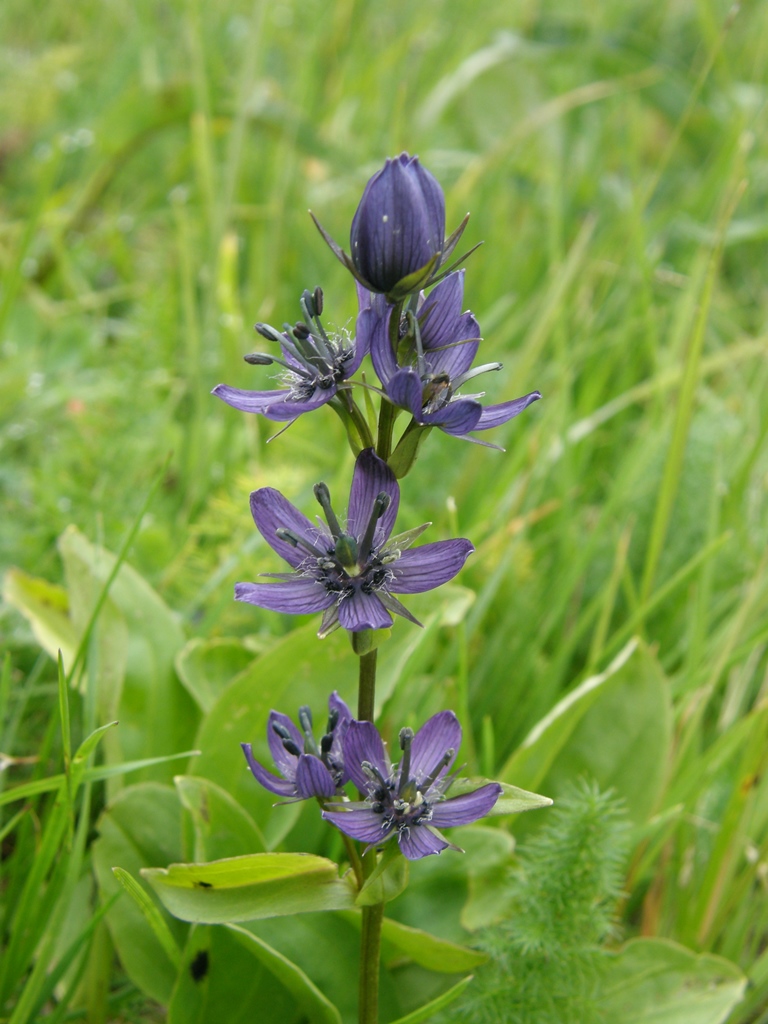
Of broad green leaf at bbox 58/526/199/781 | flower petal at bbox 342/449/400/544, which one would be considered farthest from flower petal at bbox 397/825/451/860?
broad green leaf at bbox 58/526/199/781

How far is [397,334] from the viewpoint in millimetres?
1155

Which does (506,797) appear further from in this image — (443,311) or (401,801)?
(443,311)

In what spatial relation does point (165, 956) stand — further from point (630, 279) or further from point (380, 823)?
point (630, 279)

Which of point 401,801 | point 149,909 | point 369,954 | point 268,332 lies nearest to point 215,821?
point 149,909

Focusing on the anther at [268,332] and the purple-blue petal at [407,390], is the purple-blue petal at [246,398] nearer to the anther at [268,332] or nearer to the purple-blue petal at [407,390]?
the anther at [268,332]

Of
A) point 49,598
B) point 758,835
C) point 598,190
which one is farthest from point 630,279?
point 49,598

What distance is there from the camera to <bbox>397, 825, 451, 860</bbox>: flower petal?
1141 millimetres

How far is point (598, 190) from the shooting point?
396 centimetres

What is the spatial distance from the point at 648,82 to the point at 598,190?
45 cm

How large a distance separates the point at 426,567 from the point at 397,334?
0.92ft

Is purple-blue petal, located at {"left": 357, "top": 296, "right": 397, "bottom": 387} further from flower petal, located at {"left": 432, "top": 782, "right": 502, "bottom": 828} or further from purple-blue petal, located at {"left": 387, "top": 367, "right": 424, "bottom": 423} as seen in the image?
flower petal, located at {"left": 432, "top": 782, "right": 502, "bottom": 828}

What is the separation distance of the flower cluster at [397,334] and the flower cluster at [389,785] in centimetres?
34

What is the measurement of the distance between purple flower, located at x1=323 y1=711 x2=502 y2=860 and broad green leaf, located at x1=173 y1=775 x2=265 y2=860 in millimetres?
312

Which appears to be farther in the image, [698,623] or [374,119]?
[374,119]
